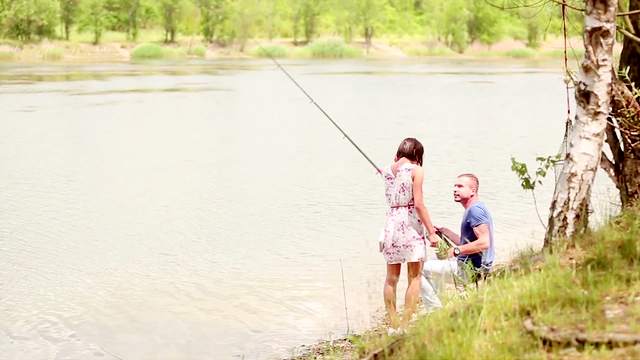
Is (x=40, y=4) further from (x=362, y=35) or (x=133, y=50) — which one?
(x=362, y=35)

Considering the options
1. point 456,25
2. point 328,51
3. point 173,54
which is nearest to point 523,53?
point 456,25

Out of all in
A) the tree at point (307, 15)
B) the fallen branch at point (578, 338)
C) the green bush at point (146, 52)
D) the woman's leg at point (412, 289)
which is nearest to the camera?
the fallen branch at point (578, 338)

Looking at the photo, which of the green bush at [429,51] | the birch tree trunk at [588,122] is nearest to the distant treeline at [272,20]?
the green bush at [429,51]

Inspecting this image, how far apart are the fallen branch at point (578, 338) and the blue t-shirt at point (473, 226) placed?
1.85m

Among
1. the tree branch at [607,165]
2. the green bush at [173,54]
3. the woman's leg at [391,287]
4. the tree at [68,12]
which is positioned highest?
the tree at [68,12]

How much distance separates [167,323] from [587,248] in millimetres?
3740

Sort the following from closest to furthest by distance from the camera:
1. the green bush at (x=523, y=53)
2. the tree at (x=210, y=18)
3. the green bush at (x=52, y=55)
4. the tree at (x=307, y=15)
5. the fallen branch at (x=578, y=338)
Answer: the fallen branch at (x=578, y=338) < the green bush at (x=52, y=55) < the green bush at (x=523, y=53) < the tree at (x=210, y=18) < the tree at (x=307, y=15)

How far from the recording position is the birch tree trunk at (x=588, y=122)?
6.25 m

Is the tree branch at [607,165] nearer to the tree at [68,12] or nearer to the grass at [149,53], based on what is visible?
the grass at [149,53]

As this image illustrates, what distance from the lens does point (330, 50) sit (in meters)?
77.0

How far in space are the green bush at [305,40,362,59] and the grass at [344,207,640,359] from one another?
70669 mm

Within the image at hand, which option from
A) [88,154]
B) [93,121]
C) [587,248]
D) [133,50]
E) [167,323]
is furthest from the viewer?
[133,50]

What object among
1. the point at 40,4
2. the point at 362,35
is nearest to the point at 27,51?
the point at 40,4

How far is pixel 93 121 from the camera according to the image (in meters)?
25.7
